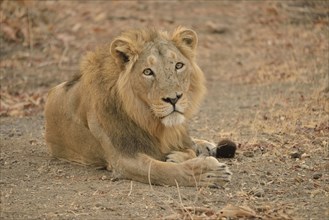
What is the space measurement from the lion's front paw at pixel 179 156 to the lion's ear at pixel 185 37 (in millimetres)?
882

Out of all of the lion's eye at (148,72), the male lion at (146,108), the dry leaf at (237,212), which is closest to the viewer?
the dry leaf at (237,212)

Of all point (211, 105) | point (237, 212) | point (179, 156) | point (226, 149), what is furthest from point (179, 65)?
point (211, 105)

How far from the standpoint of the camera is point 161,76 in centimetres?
573

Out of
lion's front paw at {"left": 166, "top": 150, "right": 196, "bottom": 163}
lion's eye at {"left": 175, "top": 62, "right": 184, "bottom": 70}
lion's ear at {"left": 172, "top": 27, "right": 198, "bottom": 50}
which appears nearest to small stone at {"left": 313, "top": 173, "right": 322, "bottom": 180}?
lion's front paw at {"left": 166, "top": 150, "right": 196, "bottom": 163}

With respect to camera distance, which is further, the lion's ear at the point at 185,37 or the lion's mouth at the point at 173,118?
the lion's ear at the point at 185,37

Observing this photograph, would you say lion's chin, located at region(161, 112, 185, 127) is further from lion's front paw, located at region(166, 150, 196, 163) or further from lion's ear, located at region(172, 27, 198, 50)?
lion's ear, located at region(172, 27, 198, 50)

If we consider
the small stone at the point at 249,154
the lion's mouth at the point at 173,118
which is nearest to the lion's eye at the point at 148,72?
the lion's mouth at the point at 173,118

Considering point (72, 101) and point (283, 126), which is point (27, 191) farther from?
point (283, 126)

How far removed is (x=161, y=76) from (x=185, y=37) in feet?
2.00

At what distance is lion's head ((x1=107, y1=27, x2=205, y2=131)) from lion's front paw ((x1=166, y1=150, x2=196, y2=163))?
0.33 metres

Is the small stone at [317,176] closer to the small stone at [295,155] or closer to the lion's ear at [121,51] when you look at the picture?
the small stone at [295,155]

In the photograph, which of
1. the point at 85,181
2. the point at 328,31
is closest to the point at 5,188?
the point at 85,181

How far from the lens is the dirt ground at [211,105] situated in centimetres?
517

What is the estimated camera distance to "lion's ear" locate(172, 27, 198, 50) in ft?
20.2
